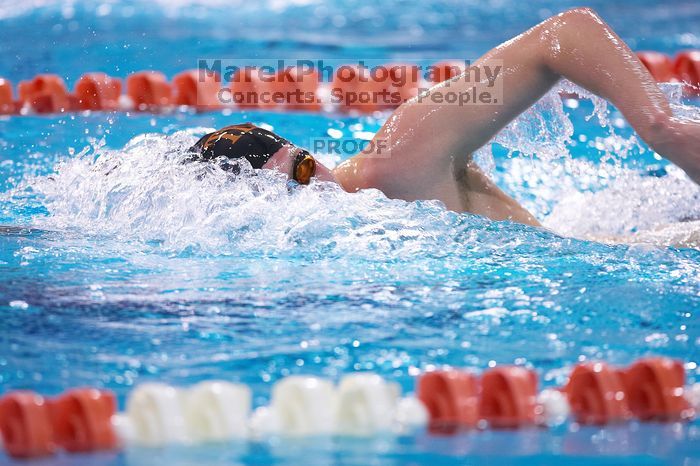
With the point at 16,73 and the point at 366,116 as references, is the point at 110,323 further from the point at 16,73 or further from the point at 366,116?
the point at 16,73

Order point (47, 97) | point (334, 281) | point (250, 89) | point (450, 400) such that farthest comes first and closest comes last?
point (250, 89)
point (47, 97)
point (334, 281)
point (450, 400)

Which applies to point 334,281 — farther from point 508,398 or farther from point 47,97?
point 47,97

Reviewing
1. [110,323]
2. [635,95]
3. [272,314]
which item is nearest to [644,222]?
[635,95]

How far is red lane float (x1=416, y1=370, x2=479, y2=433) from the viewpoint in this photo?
1528 mm

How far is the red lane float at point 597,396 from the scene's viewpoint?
1.55 m

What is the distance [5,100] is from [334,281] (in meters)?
2.78

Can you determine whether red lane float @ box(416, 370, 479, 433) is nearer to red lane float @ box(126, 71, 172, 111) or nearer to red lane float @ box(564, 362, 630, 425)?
red lane float @ box(564, 362, 630, 425)

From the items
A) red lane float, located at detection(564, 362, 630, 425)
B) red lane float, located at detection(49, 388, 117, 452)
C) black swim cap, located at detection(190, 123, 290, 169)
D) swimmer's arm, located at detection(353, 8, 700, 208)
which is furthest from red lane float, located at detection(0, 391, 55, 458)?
swimmer's arm, located at detection(353, 8, 700, 208)

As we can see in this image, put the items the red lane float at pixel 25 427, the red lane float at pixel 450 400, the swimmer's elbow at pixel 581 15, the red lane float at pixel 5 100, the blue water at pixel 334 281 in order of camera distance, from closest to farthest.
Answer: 1. the red lane float at pixel 25 427
2. the red lane float at pixel 450 400
3. the blue water at pixel 334 281
4. the swimmer's elbow at pixel 581 15
5. the red lane float at pixel 5 100

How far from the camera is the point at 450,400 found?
1533 millimetres

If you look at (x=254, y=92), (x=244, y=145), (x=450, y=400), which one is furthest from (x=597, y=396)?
(x=254, y=92)

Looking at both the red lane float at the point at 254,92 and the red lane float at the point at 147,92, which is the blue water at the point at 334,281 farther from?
the red lane float at the point at 254,92

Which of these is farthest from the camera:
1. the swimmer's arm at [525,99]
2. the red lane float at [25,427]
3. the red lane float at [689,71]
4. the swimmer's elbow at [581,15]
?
the red lane float at [689,71]

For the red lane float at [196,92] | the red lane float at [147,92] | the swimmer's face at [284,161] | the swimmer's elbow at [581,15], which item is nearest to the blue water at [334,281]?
the swimmer's face at [284,161]
